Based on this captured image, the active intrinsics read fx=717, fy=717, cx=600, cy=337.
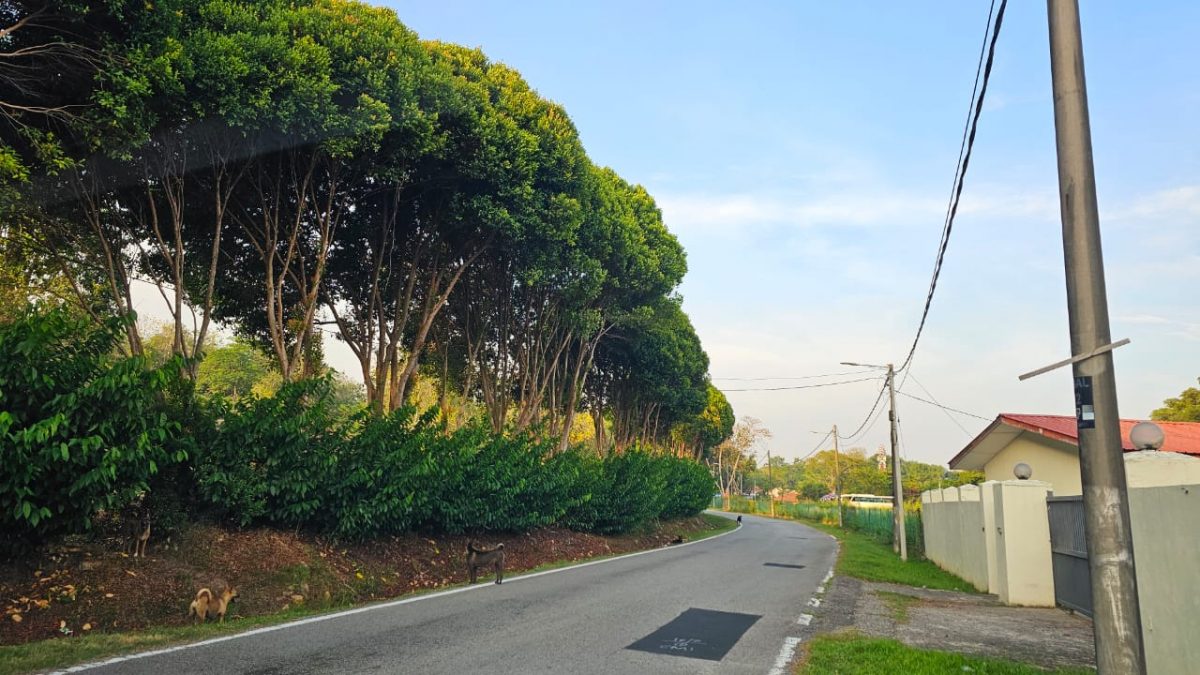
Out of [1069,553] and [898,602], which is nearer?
[1069,553]

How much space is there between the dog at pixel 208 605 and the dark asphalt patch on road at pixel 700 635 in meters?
4.74

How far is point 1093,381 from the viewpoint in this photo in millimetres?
3748

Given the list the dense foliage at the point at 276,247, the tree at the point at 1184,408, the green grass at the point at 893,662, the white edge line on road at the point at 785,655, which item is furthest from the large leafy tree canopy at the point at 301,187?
the tree at the point at 1184,408

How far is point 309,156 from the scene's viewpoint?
12484 mm

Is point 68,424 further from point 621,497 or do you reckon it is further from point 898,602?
point 621,497

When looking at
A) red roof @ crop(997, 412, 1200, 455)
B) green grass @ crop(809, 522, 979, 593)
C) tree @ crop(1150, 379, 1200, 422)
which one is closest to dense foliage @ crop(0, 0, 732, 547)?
green grass @ crop(809, 522, 979, 593)

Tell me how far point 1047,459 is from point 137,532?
24.9 meters

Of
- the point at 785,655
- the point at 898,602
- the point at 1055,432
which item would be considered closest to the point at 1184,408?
the point at 1055,432

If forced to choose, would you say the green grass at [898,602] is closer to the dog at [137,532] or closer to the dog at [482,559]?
the dog at [482,559]

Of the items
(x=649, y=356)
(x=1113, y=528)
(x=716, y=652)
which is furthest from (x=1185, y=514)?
(x=649, y=356)

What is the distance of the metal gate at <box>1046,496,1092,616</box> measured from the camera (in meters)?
10.6

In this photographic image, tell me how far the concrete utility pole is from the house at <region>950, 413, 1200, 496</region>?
59.1ft

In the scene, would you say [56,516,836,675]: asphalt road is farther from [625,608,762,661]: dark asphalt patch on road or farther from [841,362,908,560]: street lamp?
[841,362,908,560]: street lamp

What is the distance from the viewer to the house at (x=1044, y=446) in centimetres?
2131
